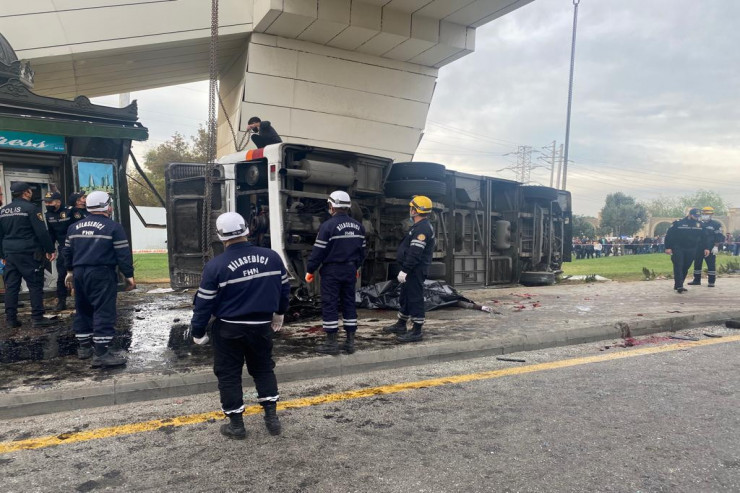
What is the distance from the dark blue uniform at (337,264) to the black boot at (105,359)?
203 centimetres

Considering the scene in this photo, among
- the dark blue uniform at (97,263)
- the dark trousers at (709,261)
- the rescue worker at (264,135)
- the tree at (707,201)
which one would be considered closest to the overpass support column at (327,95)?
the rescue worker at (264,135)

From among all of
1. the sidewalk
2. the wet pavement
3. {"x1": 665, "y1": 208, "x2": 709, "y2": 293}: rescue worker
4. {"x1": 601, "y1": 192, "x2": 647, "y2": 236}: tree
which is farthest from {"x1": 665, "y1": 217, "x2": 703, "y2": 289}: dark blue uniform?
{"x1": 601, "y1": 192, "x2": 647, "y2": 236}: tree

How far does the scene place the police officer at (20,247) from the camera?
6359mm

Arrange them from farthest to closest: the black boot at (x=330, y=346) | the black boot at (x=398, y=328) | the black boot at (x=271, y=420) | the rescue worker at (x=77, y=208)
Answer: the rescue worker at (x=77, y=208), the black boot at (x=398, y=328), the black boot at (x=330, y=346), the black boot at (x=271, y=420)

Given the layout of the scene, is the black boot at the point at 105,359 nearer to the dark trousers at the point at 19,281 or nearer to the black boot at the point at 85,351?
the black boot at the point at 85,351

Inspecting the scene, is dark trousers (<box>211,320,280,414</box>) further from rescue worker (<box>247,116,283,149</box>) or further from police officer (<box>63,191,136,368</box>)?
rescue worker (<box>247,116,283,149</box>)

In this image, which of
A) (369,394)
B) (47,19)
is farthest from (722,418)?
(47,19)

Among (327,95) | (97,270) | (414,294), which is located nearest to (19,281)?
(97,270)

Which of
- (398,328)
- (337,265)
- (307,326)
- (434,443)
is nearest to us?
(434,443)

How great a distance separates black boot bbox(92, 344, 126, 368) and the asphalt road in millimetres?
712

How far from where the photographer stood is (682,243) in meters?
10.7

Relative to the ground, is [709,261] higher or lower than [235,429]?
higher

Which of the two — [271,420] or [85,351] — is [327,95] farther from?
[271,420]

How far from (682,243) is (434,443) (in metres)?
9.89
